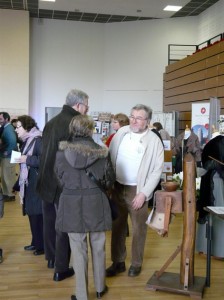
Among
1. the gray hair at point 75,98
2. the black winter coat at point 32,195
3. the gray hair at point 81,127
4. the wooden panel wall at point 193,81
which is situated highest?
the wooden panel wall at point 193,81

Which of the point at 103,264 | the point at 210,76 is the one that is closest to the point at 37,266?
the point at 103,264

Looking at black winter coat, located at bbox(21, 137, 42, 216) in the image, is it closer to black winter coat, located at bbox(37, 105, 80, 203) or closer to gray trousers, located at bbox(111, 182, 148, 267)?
black winter coat, located at bbox(37, 105, 80, 203)

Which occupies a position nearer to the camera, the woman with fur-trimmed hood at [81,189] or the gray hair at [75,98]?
the woman with fur-trimmed hood at [81,189]

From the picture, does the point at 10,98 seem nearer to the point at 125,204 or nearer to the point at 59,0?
the point at 59,0

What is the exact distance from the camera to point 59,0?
10.8m

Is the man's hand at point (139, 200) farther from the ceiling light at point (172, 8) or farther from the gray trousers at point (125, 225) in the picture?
the ceiling light at point (172, 8)

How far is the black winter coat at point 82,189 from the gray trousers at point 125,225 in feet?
2.20

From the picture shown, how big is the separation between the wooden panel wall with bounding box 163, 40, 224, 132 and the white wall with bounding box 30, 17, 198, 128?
32.9 inches

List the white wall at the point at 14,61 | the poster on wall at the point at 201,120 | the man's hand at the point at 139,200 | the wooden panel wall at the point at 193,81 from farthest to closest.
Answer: the white wall at the point at 14,61
the wooden panel wall at the point at 193,81
the poster on wall at the point at 201,120
the man's hand at the point at 139,200

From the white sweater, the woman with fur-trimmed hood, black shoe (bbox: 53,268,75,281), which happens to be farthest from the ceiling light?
black shoe (bbox: 53,268,75,281)

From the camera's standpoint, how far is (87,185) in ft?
8.64

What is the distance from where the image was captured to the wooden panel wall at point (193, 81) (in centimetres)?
933

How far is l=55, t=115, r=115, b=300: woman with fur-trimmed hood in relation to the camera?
2.60m

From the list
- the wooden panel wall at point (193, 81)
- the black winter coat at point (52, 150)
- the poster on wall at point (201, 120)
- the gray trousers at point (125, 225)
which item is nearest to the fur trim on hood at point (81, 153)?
the black winter coat at point (52, 150)
